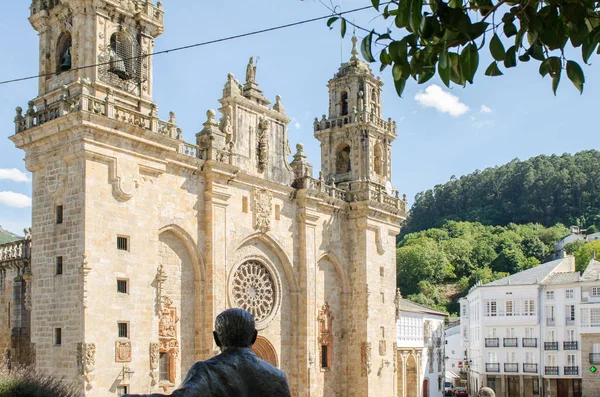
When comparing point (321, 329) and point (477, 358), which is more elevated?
point (321, 329)

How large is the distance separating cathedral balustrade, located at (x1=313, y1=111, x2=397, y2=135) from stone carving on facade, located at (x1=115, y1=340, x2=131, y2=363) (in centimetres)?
1846

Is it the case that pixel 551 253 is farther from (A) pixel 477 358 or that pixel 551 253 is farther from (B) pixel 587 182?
(A) pixel 477 358

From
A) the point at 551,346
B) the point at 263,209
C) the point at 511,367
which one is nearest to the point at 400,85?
the point at 263,209

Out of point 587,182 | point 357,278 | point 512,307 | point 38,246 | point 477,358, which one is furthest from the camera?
point 587,182

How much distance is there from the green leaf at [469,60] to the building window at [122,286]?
1904cm

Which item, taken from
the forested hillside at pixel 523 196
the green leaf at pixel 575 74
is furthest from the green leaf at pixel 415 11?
the forested hillside at pixel 523 196

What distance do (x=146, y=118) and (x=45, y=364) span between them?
8193 mm

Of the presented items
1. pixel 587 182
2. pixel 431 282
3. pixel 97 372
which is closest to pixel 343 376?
pixel 97 372

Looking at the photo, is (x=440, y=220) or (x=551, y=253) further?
(x=440, y=220)

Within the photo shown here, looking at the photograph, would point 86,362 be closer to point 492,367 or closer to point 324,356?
point 324,356

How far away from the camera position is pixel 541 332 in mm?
51688

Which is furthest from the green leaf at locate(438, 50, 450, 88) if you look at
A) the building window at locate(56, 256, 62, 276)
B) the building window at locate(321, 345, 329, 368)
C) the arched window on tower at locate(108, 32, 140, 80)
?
the building window at locate(321, 345, 329, 368)

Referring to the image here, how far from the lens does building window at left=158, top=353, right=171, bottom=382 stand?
25208mm

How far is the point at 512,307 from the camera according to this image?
176 ft
